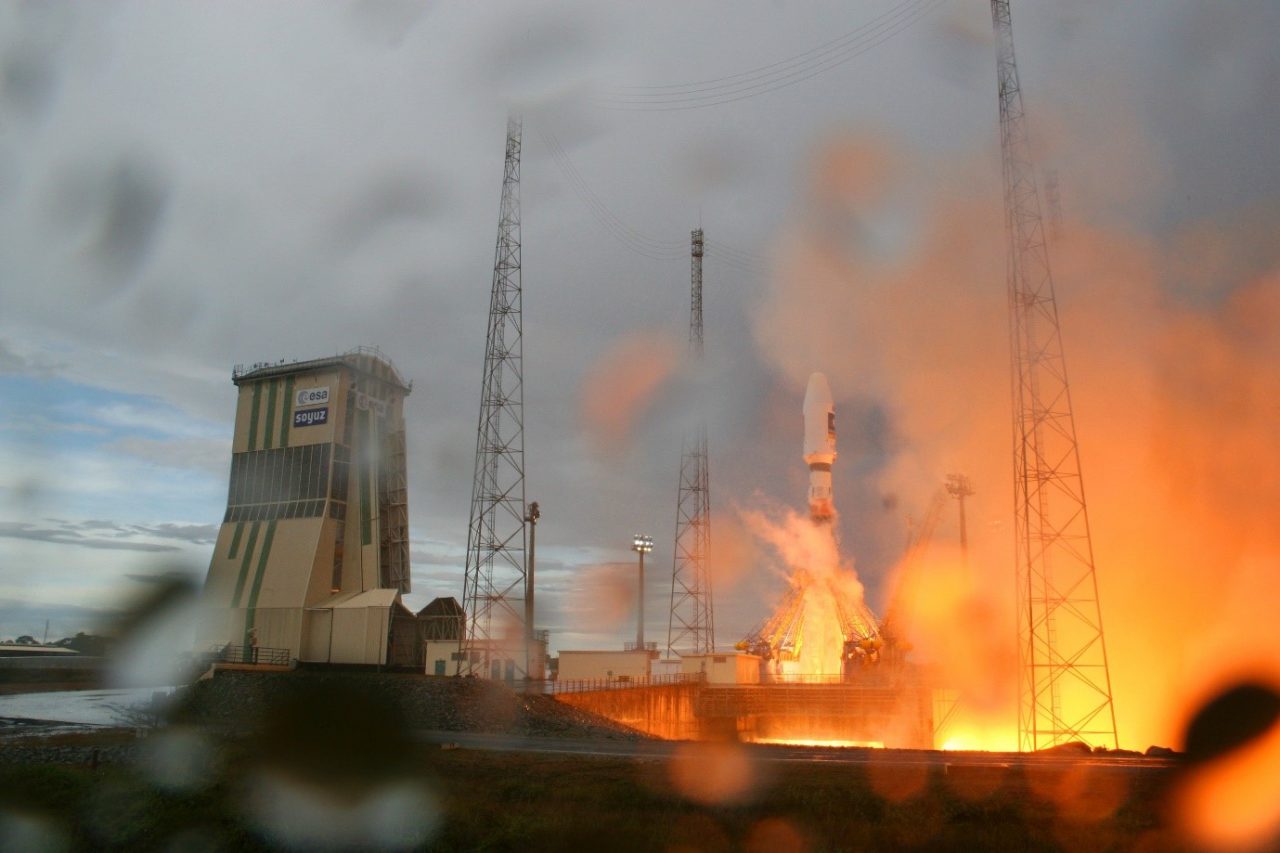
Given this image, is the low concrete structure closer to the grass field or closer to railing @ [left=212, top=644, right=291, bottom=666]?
railing @ [left=212, top=644, right=291, bottom=666]

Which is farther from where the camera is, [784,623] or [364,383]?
[784,623]

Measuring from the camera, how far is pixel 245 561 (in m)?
64.9

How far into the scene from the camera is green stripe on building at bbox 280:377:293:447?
67.9 meters

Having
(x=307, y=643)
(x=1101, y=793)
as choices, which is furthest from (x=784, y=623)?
(x=1101, y=793)

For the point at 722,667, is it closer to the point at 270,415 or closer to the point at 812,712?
the point at 812,712

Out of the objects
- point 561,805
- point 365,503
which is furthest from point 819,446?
point 561,805

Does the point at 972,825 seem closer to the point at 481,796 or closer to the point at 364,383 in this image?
the point at 481,796

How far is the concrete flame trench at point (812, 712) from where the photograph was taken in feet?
219

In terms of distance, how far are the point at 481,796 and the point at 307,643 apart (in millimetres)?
39890

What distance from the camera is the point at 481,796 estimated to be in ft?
Answer: 78.4

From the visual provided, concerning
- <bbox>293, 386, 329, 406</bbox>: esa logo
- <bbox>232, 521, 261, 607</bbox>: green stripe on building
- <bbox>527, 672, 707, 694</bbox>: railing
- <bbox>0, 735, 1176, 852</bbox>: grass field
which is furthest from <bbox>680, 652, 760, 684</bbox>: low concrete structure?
<bbox>0, 735, 1176, 852</bbox>: grass field

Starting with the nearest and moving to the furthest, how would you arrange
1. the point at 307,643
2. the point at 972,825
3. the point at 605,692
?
the point at 972,825, the point at 605,692, the point at 307,643

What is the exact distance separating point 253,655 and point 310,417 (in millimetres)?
16866

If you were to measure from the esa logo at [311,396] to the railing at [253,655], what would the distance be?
55.9 feet
